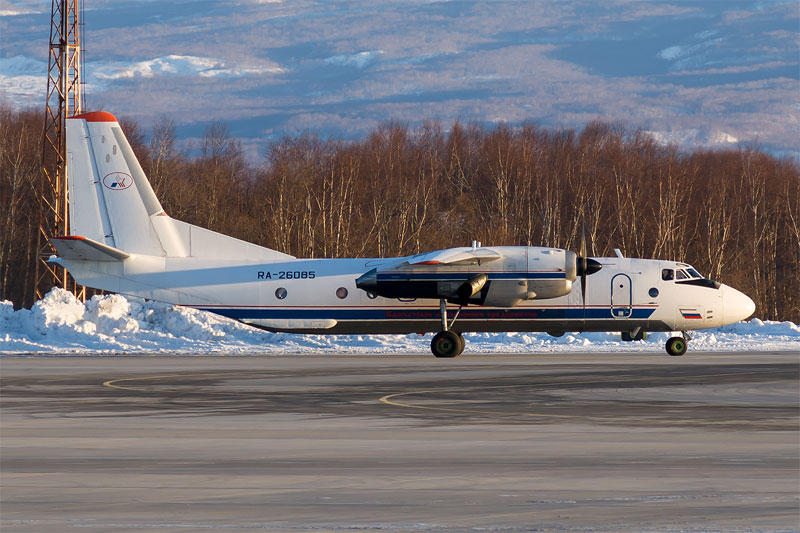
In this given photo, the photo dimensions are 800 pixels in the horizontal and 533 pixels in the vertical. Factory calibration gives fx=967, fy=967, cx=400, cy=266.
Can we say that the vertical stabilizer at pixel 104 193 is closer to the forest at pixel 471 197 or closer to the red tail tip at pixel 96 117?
the red tail tip at pixel 96 117

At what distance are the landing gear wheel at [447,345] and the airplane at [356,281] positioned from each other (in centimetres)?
3

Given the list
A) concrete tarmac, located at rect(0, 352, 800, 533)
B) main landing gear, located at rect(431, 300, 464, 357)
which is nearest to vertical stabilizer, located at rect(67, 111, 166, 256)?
concrete tarmac, located at rect(0, 352, 800, 533)

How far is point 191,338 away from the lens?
38.2 metres

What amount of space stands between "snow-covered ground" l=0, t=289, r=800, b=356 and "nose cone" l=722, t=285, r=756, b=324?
8.13 feet

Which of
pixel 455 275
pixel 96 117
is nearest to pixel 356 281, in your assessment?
pixel 455 275

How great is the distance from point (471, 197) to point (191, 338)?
41.0 meters

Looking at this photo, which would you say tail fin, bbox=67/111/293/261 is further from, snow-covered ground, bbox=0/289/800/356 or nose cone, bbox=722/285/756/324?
nose cone, bbox=722/285/756/324

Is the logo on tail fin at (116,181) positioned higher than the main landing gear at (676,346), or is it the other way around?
the logo on tail fin at (116,181)

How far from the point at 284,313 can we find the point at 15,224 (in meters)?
45.0

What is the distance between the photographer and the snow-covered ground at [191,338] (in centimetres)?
3528

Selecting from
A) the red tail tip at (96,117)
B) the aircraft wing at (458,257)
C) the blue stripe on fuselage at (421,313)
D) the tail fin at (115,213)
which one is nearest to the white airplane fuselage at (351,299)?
the blue stripe on fuselage at (421,313)

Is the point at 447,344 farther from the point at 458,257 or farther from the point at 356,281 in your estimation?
the point at 356,281

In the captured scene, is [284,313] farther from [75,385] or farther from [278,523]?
[278,523]

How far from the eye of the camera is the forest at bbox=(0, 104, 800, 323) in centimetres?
6162
